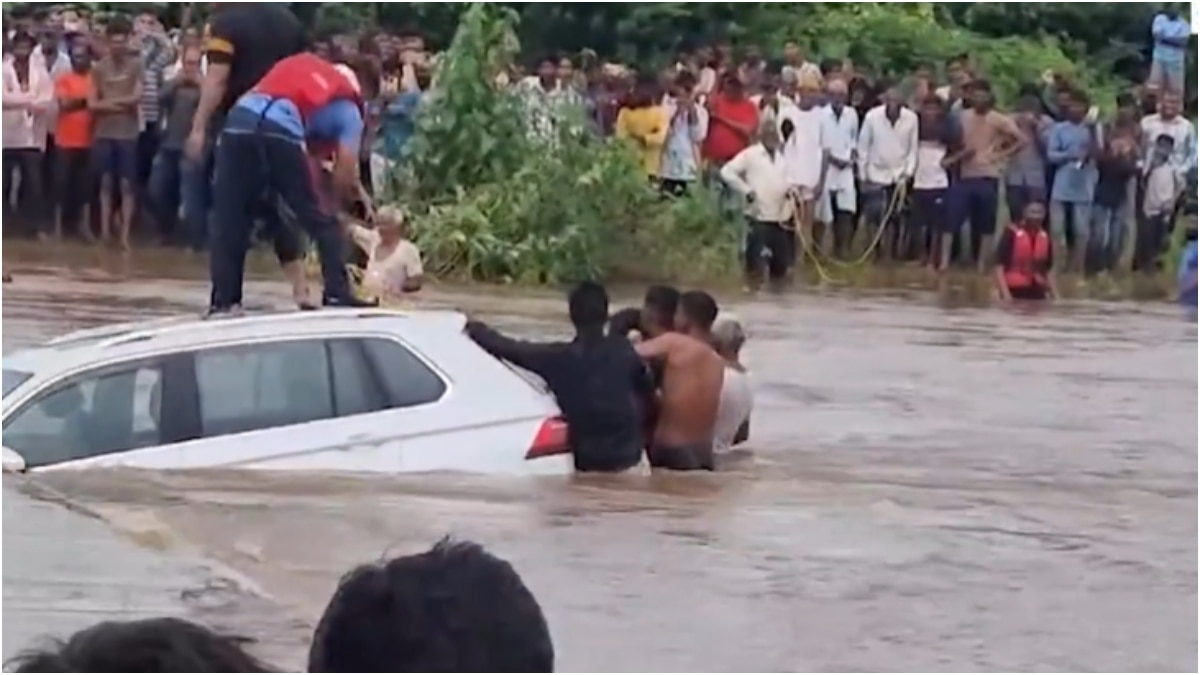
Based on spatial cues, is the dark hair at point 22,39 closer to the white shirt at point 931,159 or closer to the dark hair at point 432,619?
the white shirt at point 931,159

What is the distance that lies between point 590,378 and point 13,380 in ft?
7.21

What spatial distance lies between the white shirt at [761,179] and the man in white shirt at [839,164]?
17.0 inches

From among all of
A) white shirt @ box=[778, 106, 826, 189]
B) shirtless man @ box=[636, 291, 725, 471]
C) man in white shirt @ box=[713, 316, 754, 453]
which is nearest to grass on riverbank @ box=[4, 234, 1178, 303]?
white shirt @ box=[778, 106, 826, 189]

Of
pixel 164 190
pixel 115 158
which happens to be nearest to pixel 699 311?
pixel 164 190

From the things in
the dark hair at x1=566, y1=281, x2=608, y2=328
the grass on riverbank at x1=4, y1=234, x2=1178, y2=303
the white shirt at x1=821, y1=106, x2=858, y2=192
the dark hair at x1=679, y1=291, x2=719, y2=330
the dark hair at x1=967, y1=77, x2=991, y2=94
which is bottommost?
the grass on riverbank at x1=4, y1=234, x2=1178, y2=303

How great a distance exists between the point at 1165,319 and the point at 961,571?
11.0 metres

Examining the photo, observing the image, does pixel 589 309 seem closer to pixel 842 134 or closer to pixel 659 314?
pixel 659 314

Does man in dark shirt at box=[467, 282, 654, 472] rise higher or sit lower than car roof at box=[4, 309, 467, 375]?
lower

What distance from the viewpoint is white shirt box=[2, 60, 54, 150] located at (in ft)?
63.1

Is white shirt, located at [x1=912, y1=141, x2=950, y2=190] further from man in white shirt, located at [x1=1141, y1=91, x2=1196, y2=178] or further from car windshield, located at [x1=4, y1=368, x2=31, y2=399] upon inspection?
car windshield, located at [x1=4, y1=368, x2=31, y2=399]

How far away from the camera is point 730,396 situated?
11875 millimetres

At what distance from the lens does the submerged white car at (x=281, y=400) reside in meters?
9.56

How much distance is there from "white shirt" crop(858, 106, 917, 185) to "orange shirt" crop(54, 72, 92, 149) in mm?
5742

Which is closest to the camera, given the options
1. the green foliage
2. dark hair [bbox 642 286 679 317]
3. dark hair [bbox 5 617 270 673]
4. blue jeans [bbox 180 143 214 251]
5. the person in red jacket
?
dark hair [bbox 5 617 270 673]
